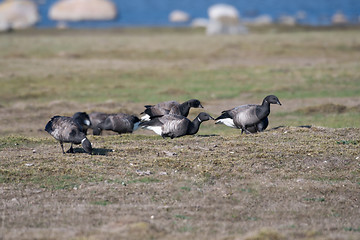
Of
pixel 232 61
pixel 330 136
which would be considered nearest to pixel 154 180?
pixel 330 136

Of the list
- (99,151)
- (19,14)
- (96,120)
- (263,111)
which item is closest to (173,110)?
(96,120)

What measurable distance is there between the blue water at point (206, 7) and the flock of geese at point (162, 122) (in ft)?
388

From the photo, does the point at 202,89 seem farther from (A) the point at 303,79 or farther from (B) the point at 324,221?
(B) the point at 324,221

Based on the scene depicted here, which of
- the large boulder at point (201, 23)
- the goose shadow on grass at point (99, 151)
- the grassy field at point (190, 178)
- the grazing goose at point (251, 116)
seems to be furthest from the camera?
the large boulder at point (201, 23)

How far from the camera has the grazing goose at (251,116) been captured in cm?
1568

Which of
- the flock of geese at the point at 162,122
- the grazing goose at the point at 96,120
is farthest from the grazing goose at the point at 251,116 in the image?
the grazing goose at the point at 96,120

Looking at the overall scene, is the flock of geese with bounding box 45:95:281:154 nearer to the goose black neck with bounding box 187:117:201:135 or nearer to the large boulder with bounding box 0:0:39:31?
the goose black neck with bounding box 187:117:201:135

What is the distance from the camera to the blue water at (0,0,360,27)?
14475 cm

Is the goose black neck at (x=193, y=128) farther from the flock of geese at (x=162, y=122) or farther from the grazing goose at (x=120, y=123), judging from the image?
the grazing goose at (x=120, y=123)

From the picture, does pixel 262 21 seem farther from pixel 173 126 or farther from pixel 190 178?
pixel 190 178

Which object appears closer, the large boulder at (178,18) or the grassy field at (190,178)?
the grassy field at (190,178)

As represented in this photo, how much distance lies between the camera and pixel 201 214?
9.47 metres

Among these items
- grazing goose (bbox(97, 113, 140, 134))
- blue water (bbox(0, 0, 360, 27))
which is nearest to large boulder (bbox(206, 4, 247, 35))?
blue water (bbox(0, 0, 360, 27))

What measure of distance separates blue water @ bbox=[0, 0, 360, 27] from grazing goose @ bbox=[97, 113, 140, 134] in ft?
389
